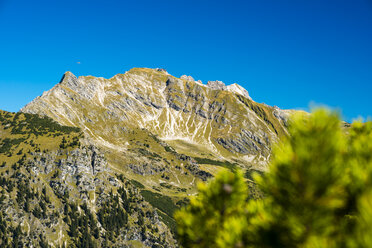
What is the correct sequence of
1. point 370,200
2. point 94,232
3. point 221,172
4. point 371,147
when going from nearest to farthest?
point 370,200 < point 371,147 < point 221,172 < point 94,232

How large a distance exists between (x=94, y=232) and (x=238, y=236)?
221 metres

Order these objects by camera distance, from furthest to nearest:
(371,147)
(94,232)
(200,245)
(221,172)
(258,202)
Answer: (94,232), (221,172), (200,245), (258,202), (371,147)

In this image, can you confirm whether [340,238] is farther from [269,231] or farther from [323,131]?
[323,131]

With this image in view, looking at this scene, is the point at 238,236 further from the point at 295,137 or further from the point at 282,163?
the point at 295,137

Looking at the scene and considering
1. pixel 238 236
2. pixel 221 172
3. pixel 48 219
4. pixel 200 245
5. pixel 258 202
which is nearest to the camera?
pixel 238 236

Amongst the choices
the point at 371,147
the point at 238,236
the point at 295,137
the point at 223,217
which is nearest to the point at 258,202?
the point at 238,236

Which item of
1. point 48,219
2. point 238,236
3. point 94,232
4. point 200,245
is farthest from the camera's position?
point 94,232

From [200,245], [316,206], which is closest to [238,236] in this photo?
[316,206]

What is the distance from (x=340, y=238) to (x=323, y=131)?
6.27 feet

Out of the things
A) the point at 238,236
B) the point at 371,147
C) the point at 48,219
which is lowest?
the point at 48,219

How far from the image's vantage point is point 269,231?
4895 mm

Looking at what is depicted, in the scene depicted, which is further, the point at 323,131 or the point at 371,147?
the point at 371,147

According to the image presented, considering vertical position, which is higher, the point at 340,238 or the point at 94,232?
the point at 340,238

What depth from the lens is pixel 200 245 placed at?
7.39m
